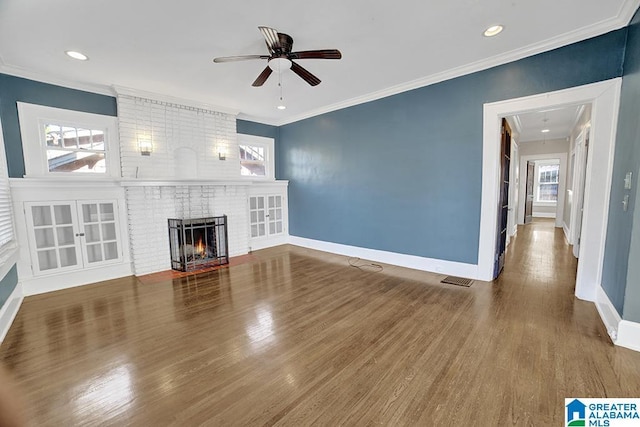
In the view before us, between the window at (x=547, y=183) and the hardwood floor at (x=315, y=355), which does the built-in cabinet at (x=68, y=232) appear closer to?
the hardwood floor at (x=315, y=355)

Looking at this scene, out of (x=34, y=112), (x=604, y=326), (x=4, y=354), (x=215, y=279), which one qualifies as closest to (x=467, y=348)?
(x=604, y=326)

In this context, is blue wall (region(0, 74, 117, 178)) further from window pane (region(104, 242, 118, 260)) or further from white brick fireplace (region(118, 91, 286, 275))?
window pane (region(104, 242, 118, 260))

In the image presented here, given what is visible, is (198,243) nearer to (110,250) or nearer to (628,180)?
(110,250)

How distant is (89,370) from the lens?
2121 millimetres

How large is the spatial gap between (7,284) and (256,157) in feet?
14.8

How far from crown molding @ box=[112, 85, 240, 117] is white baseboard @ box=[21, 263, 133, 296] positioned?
2.78m

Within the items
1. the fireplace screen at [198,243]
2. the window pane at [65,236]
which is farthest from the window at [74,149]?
the fireplace screen at [198,243]

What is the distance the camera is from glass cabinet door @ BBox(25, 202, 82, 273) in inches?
146

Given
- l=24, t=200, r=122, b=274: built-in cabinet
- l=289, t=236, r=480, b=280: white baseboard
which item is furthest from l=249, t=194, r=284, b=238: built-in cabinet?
l=24, t=200, r=122, b=274: built-in cabinet

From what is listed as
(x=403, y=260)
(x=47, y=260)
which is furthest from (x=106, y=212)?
(x=403, y=260)

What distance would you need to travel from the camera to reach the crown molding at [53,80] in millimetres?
3537

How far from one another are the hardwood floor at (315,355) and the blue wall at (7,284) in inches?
11.3

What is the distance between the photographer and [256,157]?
6438 mm

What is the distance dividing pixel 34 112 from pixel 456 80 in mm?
5978
